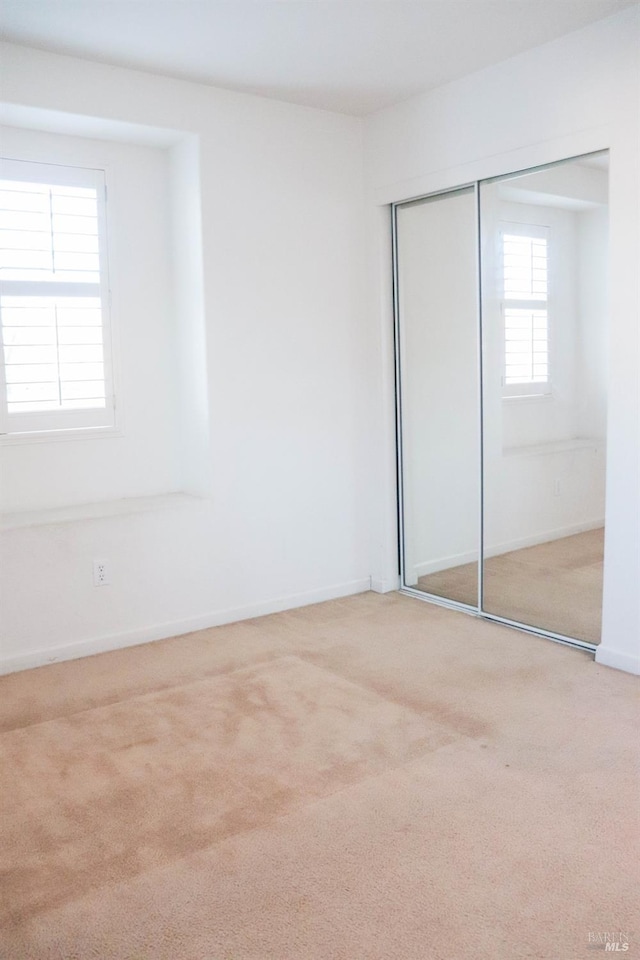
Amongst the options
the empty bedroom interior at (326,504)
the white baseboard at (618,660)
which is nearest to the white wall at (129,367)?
the empty bedroom interior at (326,504)

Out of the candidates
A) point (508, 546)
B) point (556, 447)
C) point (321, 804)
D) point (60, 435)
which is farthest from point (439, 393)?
point (321, 804)

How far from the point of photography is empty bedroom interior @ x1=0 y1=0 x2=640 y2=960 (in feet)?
7.64

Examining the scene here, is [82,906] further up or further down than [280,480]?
further down

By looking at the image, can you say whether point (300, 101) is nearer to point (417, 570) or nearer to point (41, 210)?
point (41, 210)

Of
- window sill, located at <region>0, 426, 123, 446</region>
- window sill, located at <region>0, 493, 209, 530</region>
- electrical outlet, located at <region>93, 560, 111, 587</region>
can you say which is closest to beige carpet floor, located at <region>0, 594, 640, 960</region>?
electrical outlet, located at <region>93, 560, 111, 587</region>

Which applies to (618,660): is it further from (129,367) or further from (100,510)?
(129,367)

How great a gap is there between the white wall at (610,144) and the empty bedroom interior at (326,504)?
0.01 meters

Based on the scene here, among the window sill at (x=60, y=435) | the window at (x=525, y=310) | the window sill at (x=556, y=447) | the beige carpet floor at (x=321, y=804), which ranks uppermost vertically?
the window at (x=525, y=310)

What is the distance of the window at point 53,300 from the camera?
388 cm

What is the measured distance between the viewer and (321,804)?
2537mm

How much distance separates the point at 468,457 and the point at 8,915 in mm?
2996

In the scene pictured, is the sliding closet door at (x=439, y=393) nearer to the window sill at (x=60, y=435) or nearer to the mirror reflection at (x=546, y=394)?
the mirror reflection at (x=546, y=394)

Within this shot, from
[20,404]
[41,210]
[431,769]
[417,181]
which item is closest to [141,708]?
[431,769]

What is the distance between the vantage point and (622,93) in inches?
132
